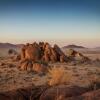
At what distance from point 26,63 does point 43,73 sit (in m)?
3.76

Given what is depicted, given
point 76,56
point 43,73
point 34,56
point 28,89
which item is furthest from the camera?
point 76,56

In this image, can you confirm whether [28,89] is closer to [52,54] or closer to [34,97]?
[34,97]

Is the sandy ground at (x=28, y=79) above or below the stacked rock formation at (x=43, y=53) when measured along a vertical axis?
below

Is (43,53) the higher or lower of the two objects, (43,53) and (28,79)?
the higher

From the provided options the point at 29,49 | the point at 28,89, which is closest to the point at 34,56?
the point at 29,49

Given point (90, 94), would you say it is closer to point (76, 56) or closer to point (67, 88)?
point (67, 88)

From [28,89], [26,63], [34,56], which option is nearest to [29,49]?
[34,56]

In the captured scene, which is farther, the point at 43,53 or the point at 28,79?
the point at 43,53

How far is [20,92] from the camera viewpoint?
10.4 meters

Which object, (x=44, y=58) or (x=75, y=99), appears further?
(x=44, y=58)

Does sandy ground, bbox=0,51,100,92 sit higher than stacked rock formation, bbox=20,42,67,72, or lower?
lower

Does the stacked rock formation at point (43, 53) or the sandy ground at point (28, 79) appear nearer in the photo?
the sandy ground at point (28, 79)

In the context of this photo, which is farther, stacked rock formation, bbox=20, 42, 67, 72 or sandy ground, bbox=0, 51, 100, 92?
stacked rock formation, bbox=20, 42, 67, 72

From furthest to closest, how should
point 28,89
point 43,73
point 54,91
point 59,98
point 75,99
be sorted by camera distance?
point 43,73 → point 28,89 → point 54,91 → point 59,98 → point 75,99
